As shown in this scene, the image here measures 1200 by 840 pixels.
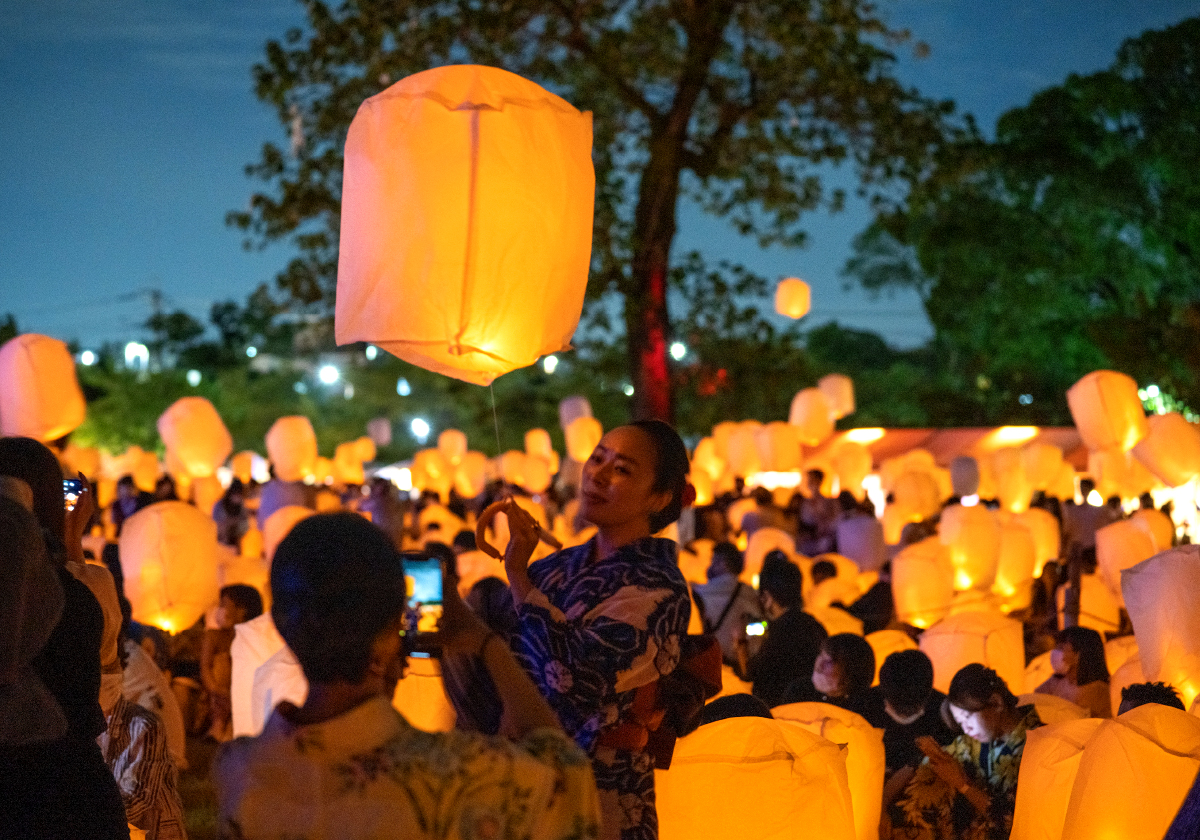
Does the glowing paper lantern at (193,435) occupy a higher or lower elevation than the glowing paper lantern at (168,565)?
higher

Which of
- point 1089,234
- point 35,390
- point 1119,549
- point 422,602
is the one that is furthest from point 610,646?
point 1089,234

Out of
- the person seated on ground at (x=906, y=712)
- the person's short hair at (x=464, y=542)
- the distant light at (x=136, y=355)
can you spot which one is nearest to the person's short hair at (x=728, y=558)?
the person's short hair at (x=464, y=542)

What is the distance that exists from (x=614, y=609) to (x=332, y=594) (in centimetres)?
88

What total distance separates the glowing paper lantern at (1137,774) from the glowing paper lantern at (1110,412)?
400 inches

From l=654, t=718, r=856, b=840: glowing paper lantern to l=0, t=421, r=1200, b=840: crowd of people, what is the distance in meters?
0.23

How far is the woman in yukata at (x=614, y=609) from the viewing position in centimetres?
245

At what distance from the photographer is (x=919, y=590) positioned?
762 centimetres

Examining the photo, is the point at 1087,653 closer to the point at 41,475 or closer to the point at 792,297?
the point at 41,475

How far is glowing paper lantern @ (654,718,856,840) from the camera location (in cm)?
310

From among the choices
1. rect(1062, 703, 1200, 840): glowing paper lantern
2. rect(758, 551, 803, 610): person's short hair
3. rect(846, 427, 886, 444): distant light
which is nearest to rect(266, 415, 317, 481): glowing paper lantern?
rect(846, 427, 886, 444): distant light

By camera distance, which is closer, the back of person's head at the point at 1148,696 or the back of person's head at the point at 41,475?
the back of person's head at the point at 41,475

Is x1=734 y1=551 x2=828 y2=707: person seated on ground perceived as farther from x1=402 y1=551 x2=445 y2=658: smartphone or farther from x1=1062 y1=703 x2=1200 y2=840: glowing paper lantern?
x1=402 y1=551 x2=445 y2=658: smartphone

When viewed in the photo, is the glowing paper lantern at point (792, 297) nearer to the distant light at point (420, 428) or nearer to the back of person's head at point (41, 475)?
the back of person's head at point (41, 475)

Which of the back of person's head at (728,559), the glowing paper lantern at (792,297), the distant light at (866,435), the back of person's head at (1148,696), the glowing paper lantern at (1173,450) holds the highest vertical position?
the glowing paper lantern at (792,297)
